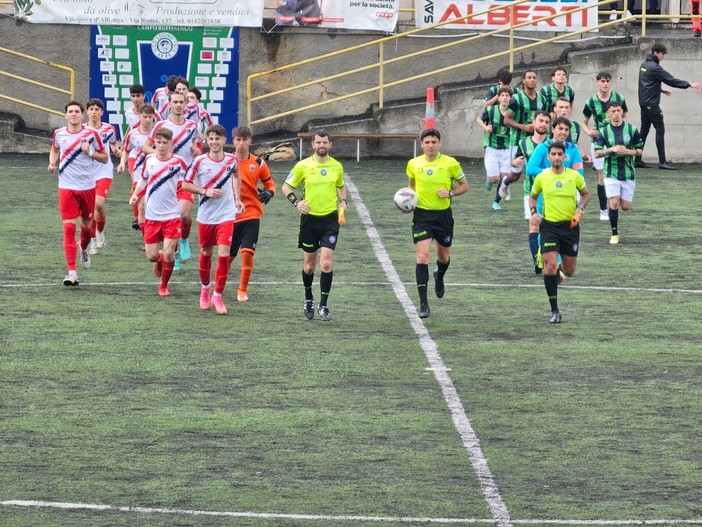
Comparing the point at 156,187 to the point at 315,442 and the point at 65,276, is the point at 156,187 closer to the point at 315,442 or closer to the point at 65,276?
the point at 65,276

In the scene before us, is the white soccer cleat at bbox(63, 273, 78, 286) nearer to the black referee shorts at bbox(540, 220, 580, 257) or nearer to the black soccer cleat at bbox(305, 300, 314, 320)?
the black soccer cleat at bbox(305, 300, 314, 320)

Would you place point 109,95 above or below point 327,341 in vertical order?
above

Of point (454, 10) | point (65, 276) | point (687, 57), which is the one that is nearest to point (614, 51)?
point (687, 57)

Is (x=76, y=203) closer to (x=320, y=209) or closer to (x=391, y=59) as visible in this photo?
(x=320, y=209)

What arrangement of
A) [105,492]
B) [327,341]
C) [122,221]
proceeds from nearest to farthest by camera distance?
[105,492]
[327,341]
[122,221]

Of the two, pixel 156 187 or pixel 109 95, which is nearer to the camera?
pixel 156 187

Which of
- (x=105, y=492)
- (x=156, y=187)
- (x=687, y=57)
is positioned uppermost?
(x=687, y=57)

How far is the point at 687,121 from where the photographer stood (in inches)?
1139

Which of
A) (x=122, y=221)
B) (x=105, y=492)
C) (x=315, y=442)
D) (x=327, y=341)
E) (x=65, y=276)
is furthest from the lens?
(x=122, y=221)

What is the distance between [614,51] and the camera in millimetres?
28688

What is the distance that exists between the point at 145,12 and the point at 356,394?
19.0 metres

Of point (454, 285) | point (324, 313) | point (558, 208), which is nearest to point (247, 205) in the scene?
point (324, 313)

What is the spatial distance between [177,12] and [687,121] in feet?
32.8

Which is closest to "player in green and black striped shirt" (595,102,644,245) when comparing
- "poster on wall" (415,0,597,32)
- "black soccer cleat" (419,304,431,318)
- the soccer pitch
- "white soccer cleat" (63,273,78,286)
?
the soccer pitch
